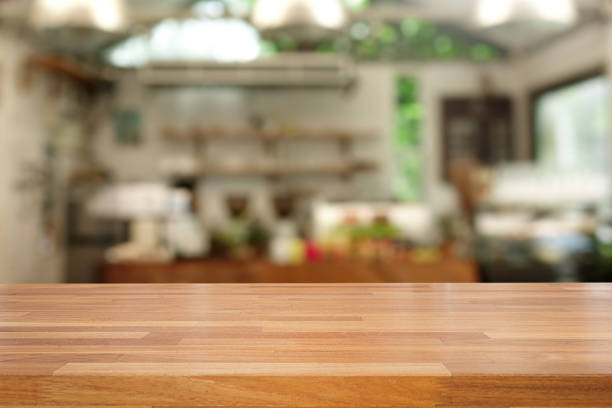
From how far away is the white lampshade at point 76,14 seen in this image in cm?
228

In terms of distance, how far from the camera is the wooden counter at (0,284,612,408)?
0.35m

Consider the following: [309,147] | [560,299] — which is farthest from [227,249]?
Answer: [560,299]

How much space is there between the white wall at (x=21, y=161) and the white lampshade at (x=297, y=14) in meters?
4.03

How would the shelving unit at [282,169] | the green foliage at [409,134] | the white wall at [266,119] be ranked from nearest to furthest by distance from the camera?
1. the shelving unit at [282,169]
2. the white wall at [266,119]
3. the green foliage at [409,134]

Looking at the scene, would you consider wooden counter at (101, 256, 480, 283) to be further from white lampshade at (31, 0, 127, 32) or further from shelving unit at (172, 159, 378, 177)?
shelving unit at (172, 159, 378, 177)

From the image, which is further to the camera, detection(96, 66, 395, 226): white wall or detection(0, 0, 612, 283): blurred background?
detection(96, 66, 395, 226): white wall

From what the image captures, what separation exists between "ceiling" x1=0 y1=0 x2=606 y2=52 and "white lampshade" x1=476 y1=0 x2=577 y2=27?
1.81 meters

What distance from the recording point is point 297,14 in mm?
2518

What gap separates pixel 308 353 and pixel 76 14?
2.26 m

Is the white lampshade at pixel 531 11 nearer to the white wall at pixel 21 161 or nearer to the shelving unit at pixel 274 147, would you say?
the shelving unit at pixel 274 147

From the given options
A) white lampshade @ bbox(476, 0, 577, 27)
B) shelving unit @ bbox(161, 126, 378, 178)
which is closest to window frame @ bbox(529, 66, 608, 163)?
shelving unit @ bbox(161, 126, 378, 178)

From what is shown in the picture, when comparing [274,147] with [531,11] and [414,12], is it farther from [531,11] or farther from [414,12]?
[531,11]

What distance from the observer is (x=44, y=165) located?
6.49 m

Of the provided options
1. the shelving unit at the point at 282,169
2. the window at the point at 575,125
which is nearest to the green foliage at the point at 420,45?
the window at the point at 575,125
